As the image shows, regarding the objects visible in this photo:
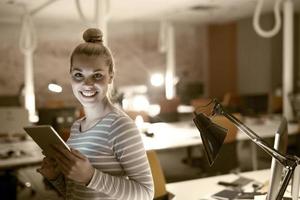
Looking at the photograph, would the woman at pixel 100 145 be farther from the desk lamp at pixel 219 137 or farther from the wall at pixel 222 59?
the wall at pixel 222 59

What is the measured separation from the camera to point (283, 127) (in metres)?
1.92

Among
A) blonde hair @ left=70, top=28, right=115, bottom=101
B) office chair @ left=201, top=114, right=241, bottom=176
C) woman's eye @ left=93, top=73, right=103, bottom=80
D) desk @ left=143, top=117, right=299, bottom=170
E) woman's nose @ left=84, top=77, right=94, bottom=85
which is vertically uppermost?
blonde hair @ left=70, top=28, right=115, bottom=101

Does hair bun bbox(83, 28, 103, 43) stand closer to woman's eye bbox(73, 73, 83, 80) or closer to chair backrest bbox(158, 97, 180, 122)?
woman's eye bbox(73, 73, 83, 80)

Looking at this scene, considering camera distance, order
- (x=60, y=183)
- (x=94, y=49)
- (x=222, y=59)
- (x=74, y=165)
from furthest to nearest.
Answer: (x=222, y=59)
(x=60, y=183)
(x=94, y=49)
(x=74, y=165)

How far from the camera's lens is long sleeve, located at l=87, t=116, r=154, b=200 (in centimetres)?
138

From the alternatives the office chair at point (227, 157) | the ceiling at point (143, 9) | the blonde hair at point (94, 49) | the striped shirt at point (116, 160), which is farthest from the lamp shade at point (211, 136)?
the ceiling at point (143, 9)

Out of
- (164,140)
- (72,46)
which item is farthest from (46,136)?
(72,46)

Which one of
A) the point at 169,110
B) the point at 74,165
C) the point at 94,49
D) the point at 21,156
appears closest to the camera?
the point at 74,165

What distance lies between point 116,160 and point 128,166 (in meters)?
0.06

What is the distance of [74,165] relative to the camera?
1271 mm

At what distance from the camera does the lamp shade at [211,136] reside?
1.45 metres

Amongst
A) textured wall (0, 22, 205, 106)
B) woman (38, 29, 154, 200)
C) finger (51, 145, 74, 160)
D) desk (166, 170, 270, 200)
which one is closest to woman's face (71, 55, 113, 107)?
woman (38, 29, 154, 200)

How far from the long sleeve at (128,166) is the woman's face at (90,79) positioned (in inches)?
5.7

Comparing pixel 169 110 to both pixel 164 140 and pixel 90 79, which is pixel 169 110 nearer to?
pixel 164 140
